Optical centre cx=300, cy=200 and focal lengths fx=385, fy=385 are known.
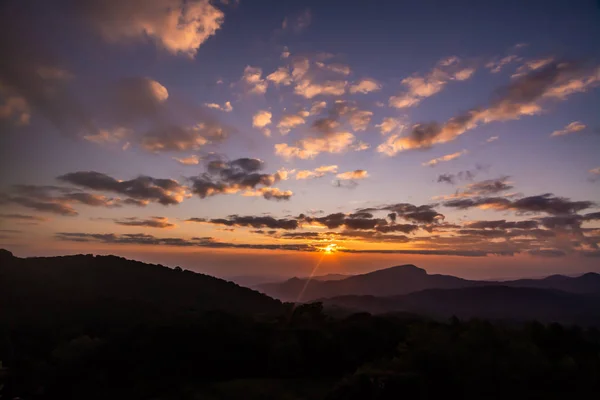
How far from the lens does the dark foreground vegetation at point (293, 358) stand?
981 inches

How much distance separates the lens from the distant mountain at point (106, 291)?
9300 centimetres

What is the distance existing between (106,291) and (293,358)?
355 ft

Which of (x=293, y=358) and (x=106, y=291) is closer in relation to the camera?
(x=293, y=358)

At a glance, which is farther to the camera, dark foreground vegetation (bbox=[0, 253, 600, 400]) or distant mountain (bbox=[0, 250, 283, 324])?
distant mountain (bbox=[0, 250, 283, 324])

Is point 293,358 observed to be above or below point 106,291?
below

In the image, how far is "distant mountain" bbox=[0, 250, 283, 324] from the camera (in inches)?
3661

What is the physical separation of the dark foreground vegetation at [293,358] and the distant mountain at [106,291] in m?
4.78

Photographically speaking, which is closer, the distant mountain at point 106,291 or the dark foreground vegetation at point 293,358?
the dark foreground vegetation at point 293,358

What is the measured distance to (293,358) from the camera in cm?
4128

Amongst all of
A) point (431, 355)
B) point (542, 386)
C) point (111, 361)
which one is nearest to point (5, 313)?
point (111, 361)

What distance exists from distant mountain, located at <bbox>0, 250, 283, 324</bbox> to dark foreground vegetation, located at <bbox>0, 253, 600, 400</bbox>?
15.7ft

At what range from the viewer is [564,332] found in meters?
42.2

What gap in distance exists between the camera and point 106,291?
12788cm

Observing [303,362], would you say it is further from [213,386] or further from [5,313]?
[5,313]
